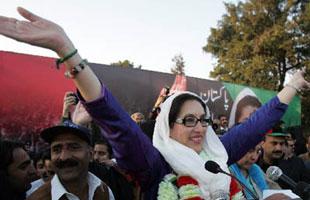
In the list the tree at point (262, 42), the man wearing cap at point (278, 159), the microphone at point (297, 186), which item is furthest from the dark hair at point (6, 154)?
the tree at point (262, 42)

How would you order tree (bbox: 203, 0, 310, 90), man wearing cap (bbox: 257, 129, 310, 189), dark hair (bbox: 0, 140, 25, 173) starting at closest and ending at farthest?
dark hair (bbox: 0, 140, 25, 173)
man wearing cap (bbox: 257, 129, 310, 189)
tree (bbox: 203, 0, 310, 90)

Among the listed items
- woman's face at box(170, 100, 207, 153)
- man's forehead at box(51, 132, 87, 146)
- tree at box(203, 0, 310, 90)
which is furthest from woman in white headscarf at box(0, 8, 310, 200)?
tree at box(203, 0, 310, 90)

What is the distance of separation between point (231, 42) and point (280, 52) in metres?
3.13

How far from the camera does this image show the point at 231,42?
92.1ft

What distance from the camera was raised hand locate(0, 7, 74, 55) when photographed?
64.4 inches

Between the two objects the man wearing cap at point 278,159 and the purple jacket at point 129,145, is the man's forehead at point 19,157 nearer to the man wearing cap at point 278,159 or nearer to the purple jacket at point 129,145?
the purple jacket at point 129,145

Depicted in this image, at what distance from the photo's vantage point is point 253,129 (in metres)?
2.60

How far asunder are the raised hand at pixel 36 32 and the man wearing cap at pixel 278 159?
10.7 feet

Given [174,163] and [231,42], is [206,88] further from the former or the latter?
[231,42]

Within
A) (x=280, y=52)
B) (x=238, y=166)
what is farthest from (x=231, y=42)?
(x=238, y=166)

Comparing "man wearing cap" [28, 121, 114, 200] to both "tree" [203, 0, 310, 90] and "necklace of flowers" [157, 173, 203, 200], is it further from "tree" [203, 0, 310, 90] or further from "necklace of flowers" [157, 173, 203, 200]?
"tree" [203, 0, 310, 90]

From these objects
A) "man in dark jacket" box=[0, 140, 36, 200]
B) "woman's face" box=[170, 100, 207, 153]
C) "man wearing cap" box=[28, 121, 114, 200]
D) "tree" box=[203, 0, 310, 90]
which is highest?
"tree" box=[203, 0, 310, 90]

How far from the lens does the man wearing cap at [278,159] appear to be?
4.55 m

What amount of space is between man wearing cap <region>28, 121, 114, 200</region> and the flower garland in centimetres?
61
